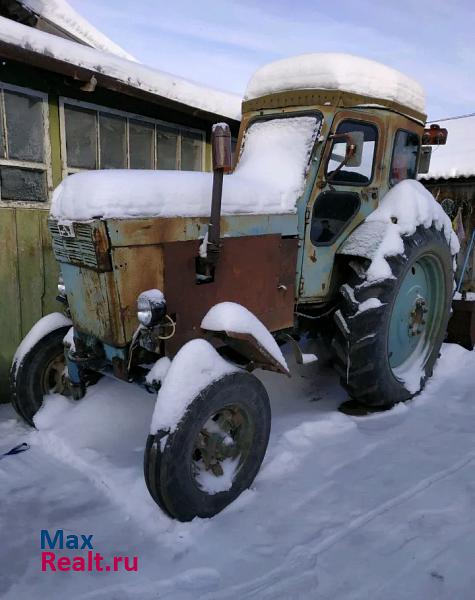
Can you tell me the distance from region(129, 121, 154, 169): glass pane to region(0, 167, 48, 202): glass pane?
1.06 meters

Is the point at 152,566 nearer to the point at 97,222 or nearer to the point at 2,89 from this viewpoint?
the point at 97,222

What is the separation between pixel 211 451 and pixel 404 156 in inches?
113

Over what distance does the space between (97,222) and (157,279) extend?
17.0 inches

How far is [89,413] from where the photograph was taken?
3150 millimetres

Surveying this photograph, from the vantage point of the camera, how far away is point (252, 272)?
9.44 feet

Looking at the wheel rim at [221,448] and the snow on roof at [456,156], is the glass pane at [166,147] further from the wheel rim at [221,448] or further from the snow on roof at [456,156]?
the snow on roof at [456,156]

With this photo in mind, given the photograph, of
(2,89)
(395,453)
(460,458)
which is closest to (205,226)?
(395,453)

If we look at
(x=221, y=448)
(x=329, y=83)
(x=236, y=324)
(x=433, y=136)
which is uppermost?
(x=329, y=83)

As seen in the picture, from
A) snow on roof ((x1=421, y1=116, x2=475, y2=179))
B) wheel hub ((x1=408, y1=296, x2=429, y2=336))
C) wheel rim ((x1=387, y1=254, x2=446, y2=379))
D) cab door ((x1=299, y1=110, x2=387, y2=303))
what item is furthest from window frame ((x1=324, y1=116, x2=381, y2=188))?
snow on roof ((x1=421, y1=116, x2=475, y2=179))

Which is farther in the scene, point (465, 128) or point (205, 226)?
point (465, 128)

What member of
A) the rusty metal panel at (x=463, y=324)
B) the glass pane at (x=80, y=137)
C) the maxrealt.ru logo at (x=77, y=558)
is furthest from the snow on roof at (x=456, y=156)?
the maxrealt.ru logo at (x=77, y=558)

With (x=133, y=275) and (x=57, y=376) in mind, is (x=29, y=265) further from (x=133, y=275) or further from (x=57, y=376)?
(x=133, y=275)

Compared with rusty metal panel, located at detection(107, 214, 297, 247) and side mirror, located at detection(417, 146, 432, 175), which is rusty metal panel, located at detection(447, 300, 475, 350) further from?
rusty metal panel, located at detection(107, 214, 297, 247)

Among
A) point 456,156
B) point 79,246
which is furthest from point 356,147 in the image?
point 456,156
